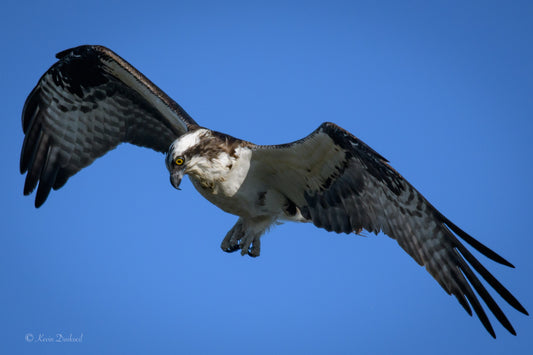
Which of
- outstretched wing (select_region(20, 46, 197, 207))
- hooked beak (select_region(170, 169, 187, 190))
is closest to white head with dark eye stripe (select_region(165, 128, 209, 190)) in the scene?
hooked beak (select_region(170, 169, 187, 190))

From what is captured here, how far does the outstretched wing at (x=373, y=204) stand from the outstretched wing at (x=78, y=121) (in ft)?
6.96

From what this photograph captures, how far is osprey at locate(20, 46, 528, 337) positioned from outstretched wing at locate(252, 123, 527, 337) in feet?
0.04

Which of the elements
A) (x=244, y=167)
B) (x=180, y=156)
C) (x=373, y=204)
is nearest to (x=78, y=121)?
(x=180, y=156)

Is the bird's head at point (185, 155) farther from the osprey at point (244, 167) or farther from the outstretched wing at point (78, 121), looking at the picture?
the outstretched wing at point (78, 121)

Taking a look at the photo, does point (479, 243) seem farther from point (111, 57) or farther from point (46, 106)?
point (46, 106)

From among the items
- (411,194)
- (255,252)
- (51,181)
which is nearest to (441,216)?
(411,194)

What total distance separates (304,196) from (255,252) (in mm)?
1084

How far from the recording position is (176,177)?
22.7 ft

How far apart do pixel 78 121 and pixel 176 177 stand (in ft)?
8.64

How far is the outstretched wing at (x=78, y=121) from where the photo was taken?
8.52m

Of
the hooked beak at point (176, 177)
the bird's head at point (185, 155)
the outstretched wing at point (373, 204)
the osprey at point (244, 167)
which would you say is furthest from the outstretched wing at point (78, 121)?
the outstretched wing at point (373, 204)

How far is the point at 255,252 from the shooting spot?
8.17 m

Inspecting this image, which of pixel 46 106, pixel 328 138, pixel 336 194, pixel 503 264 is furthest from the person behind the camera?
pixel 46 106

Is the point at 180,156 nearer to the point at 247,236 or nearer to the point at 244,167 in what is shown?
the point at 244,167
